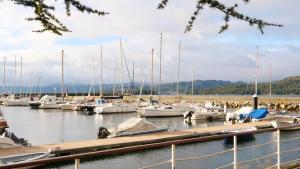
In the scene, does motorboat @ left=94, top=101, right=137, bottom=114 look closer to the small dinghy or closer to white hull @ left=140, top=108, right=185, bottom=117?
white hull @ left=140, top=108, right=185, bottom=117

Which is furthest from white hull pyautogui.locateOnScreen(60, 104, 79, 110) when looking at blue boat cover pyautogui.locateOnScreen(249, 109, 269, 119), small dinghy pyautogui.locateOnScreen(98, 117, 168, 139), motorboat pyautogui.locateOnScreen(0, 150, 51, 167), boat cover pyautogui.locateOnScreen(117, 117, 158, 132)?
motorboat pyautogui.locateOnScreen(0, 150, 51, 167)

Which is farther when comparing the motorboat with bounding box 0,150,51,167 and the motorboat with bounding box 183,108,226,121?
the motorboat with bounding box 183,108,226,121

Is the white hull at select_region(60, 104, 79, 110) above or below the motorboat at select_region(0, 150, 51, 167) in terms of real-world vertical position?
above

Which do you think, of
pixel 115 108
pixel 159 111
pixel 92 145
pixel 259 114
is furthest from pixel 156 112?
pixel 92 145

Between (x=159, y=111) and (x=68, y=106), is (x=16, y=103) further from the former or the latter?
(x=159, y=111)

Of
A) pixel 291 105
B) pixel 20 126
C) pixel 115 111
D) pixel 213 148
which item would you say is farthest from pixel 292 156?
pixel 291 105

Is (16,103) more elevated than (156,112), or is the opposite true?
(16,103)

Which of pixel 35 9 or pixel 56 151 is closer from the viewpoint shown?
pixel 35 9

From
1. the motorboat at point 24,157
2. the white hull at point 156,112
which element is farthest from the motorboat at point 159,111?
the motorboat at point 24,157

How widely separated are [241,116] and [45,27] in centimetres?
3319

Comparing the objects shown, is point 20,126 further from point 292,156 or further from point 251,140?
point 292,156

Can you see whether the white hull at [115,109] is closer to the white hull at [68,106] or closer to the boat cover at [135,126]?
the white hull at [68,106]

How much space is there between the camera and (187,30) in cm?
441

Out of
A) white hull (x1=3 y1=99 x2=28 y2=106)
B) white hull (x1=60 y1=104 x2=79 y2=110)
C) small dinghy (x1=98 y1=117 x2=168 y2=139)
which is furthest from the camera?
white hull (x1=3 y1=99 x2=28 y2=106)
